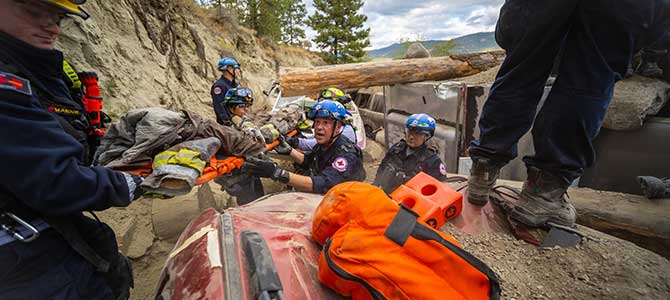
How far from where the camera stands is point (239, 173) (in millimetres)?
3277

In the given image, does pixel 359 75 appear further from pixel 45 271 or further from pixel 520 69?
pixel 45 271

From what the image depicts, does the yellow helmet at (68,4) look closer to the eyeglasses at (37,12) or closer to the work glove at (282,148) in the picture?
the eyeglasses at (37,12)

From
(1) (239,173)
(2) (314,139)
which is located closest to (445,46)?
(2) (314,139)

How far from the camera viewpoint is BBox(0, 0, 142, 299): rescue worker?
39.9 inches

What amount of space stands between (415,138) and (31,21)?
3.36 meters

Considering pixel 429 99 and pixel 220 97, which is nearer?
pixel 429 99

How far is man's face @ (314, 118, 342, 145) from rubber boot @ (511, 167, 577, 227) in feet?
6.76

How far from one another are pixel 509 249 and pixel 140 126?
2.47 metres

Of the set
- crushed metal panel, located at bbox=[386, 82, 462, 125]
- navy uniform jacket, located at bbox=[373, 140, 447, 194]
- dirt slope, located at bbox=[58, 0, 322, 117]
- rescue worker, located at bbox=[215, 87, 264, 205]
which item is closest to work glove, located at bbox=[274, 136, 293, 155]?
rescue worker, located at bbox=[215, 87, 264, 205]

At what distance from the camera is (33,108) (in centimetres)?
104

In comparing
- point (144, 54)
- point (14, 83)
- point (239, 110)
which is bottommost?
point (239, 110)

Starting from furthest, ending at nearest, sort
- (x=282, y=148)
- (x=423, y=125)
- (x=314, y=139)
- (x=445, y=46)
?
1. (x=445, y=46)
2. (x=314, y=139)
3. (x=282, y=148)
4. (x=423, y=125)

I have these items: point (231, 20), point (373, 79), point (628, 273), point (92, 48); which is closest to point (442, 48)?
point (231, 20)

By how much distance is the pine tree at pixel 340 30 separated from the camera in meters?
25.6
